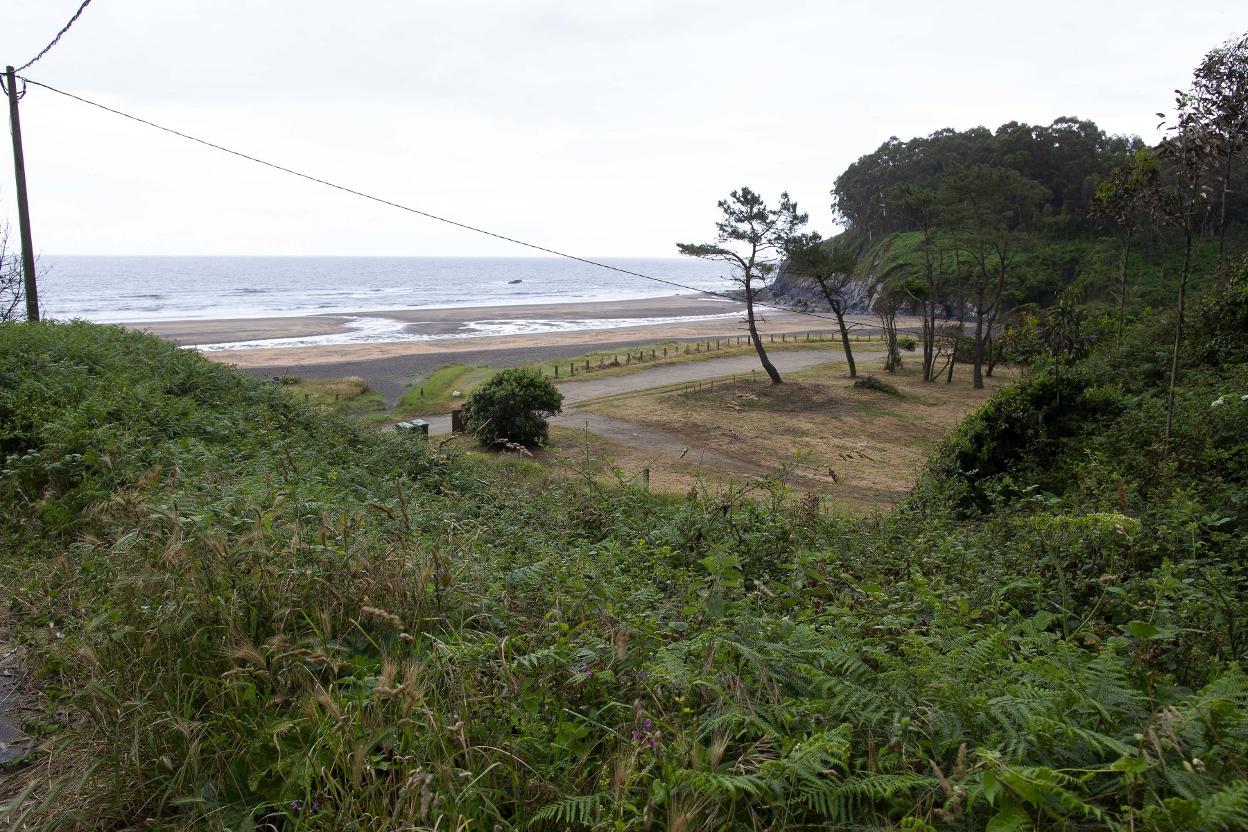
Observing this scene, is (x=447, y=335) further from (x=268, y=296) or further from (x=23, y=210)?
(x=268, y=296)

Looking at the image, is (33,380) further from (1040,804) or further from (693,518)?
(1040,804)

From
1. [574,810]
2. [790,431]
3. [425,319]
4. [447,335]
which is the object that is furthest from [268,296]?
[574,810]

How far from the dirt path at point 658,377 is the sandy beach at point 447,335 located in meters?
7.47

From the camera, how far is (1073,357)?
61.8 feet

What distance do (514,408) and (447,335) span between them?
37.9m

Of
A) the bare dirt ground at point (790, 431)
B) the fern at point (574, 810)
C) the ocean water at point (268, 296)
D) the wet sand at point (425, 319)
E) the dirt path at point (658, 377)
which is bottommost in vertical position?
the bare dirt ground at point (790, 431)

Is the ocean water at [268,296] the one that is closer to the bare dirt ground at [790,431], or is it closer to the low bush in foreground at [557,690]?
the bare dirt ground at [790,431]

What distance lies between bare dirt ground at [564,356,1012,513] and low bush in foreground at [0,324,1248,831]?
10150 millimetres

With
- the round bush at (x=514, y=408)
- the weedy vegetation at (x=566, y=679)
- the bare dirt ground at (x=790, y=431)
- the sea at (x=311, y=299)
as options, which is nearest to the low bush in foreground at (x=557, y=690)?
the weedy vegetation at (x=566, y=679)

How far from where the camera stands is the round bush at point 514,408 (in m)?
20.5

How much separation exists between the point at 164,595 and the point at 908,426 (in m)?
24.8

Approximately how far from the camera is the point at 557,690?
2633mm

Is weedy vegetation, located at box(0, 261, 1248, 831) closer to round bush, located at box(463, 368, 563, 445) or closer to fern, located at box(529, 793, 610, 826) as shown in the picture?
fern, located at box(529, 793, 610, 826)

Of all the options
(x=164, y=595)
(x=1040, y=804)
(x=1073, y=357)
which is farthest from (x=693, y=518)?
(x=1073, y=357)
